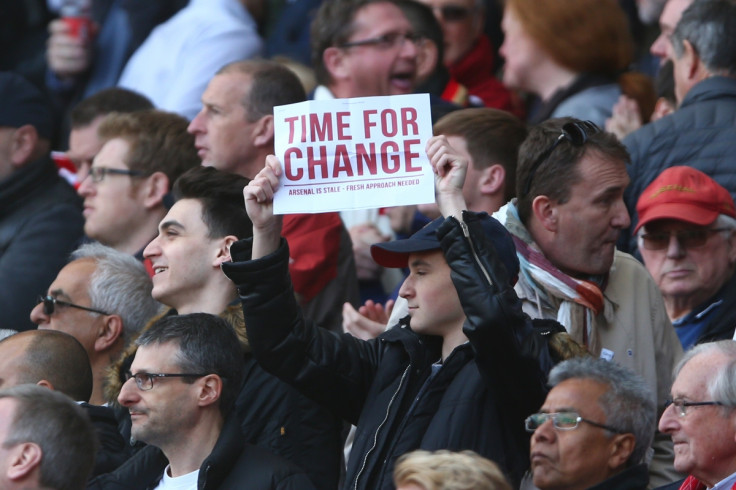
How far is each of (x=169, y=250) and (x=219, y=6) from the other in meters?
4.17

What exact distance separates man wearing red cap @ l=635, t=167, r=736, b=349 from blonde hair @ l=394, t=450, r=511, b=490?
7.20ft

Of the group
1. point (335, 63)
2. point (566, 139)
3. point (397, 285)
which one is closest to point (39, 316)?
point (397, 285)

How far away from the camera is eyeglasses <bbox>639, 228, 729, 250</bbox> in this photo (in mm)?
6262

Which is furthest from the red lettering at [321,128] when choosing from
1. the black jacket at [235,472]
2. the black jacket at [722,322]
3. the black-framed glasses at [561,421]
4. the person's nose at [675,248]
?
the black jacket at [722,322]

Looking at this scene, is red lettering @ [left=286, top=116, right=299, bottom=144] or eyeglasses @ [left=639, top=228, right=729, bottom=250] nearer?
red lettering @ [left=286, top=116, right=299, bottom=144]

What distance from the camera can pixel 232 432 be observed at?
5.29m

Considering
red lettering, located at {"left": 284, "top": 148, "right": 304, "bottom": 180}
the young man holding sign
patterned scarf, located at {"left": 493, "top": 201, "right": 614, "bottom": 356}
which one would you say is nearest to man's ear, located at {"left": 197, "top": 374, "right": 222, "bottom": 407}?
the young man holding sign

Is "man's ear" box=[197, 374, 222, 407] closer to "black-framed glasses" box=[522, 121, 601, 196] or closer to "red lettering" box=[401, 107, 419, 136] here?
"red lettering" box=[401, 107, 419, 136]

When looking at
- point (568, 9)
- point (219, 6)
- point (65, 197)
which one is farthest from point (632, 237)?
point (219, 6)

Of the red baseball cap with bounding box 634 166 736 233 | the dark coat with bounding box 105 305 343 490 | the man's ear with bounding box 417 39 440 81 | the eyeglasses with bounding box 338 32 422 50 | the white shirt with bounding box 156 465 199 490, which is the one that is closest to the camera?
the white shirt with bounding box 156 465 199 490

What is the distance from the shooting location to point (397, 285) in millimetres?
7285

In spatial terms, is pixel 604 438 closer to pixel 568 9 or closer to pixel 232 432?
pixel 232 432

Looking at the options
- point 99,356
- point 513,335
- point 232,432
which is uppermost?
point 513,335

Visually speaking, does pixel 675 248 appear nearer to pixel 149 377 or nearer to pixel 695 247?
pixel 695 247
